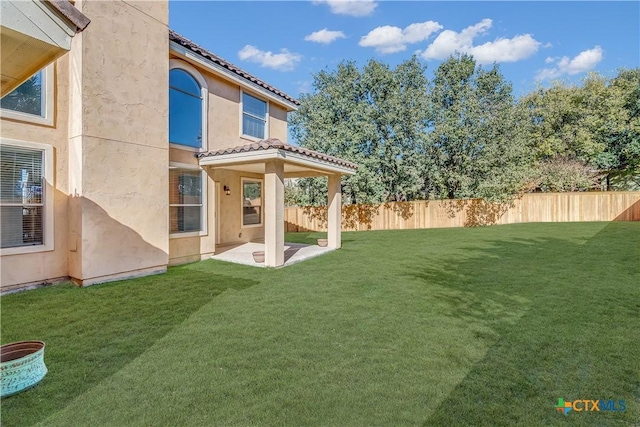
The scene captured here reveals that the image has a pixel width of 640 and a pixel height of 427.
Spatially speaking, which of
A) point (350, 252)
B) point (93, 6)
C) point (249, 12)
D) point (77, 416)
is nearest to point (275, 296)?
point (77, 416)

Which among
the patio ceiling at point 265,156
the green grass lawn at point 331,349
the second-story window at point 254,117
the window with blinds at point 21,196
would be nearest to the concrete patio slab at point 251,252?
the green grass lawn at point 331,349

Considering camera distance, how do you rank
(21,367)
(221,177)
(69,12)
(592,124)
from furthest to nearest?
1. (592,124)
2. (221,177)
3. (21,367)
4. (69,12)

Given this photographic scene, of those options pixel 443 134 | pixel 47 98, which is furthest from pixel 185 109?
pixel 443 134

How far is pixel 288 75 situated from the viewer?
87.5 ft

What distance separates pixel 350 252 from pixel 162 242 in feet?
22.9

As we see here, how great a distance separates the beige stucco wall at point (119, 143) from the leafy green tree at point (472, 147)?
19.3m

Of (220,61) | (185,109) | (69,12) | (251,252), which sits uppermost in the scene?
(220,61)

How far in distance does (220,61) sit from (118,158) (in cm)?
528

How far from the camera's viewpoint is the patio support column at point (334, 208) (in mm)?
13656

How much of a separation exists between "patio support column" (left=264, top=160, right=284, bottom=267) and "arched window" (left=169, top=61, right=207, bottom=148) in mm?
3204

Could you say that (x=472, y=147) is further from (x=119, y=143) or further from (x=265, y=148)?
(x=119, y=143)

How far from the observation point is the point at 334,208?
1372cm

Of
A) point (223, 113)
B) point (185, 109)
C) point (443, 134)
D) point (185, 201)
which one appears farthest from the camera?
point (443, 134)

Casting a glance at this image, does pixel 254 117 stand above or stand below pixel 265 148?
above
